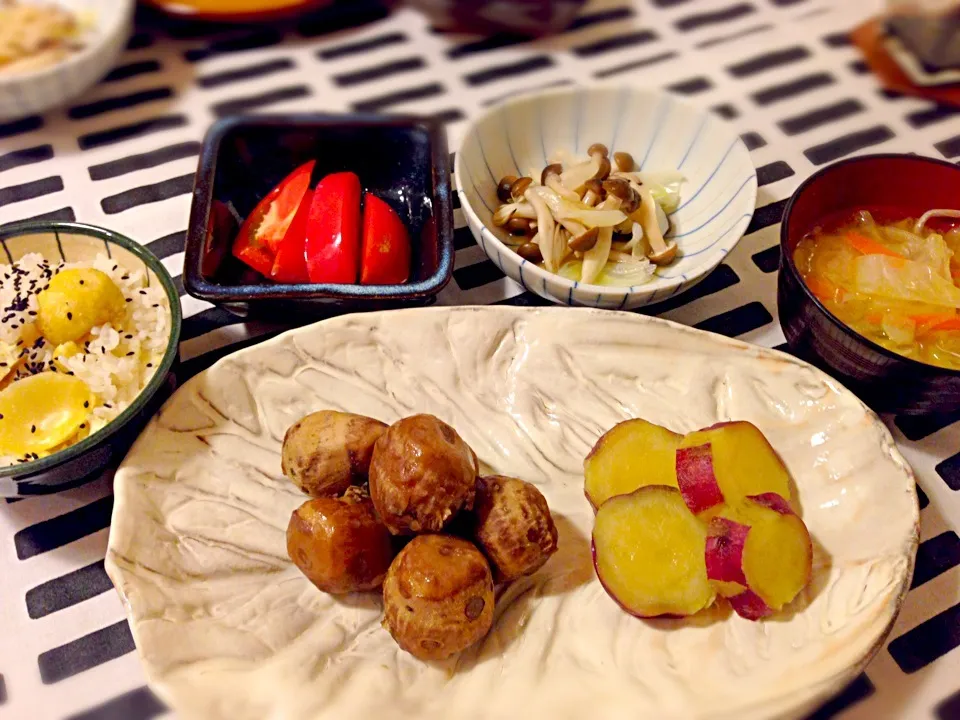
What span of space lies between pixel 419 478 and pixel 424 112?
4.70ft

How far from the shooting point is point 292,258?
5.44ft

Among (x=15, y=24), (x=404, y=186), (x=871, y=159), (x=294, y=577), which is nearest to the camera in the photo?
(x=294, y=577)

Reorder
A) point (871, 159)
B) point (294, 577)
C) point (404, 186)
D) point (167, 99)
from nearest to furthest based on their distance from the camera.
Answer: 1. point (294, 577)
2. point (871, 159)
3. point (404, 186)
4. point (167, 99)

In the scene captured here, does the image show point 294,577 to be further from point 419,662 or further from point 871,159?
point 871,159

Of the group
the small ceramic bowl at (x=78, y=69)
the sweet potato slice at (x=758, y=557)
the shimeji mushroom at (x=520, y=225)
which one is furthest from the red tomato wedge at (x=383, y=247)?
the small ceramic bowl at (x=78, y=69)

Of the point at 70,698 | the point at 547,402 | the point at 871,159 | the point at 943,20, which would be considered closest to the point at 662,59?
the point at 943,20

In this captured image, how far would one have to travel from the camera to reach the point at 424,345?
153cm

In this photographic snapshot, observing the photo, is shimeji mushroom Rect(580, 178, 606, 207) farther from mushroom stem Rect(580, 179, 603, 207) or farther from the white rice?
the white rice

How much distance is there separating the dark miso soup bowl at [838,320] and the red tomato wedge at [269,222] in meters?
1.05

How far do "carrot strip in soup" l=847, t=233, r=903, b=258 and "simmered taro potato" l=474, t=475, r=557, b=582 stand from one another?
92 cm

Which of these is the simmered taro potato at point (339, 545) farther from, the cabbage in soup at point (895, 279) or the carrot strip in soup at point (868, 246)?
the carrot strip in soup at point (868, 246)

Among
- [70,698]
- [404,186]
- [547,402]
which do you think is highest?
[404,186]

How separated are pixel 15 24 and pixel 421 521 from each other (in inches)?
74.5

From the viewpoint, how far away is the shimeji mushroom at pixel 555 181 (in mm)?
1733
